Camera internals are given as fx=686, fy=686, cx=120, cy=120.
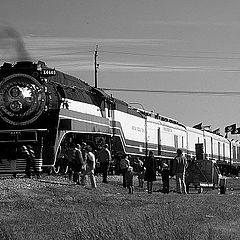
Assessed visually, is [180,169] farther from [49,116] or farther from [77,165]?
[49,116]

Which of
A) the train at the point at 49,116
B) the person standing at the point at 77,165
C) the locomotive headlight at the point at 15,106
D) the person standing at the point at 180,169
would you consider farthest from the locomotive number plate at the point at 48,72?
the person standing at the point at 180,169

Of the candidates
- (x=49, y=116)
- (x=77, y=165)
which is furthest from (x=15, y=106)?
(x=77, y=165)

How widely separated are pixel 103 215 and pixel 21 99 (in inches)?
530

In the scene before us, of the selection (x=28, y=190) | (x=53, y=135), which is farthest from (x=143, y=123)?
(x=28, y=190)

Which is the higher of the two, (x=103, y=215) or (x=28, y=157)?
(x=28, y=157)

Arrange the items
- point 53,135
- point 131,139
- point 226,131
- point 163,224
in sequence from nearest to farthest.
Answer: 1. point 163,224
2. point 53,135
3. point 131,139
4. point 226,131

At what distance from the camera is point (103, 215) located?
54.9ft

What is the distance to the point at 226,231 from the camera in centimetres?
1573

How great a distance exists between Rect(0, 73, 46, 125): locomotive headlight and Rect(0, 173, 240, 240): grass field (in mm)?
5311

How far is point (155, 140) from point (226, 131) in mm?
48313

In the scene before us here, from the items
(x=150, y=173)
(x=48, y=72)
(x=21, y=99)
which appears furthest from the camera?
(x=48, y=72)

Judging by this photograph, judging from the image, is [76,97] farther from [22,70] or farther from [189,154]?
[189,154]

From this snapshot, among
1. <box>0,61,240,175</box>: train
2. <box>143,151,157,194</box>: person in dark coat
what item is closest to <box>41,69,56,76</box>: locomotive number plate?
<box>0,61,240,175</box>: train

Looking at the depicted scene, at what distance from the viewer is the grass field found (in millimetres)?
12734
